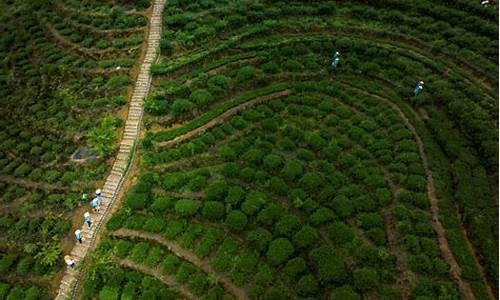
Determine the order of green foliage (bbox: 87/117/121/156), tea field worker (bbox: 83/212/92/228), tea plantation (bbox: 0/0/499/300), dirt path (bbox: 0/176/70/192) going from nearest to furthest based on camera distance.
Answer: tea plantation (bbox: 0/0/499/300), tea field worker (bbox: 83/212/92/228), dirt path (bbox: 0/176/70/192), green foliage (bbox: 87/117/121/156)

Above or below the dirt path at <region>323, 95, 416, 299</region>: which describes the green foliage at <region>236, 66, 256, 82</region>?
above

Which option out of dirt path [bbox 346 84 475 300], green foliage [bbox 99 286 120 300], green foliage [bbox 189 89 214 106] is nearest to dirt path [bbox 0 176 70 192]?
green foliage [bbox 99 286 120 300]

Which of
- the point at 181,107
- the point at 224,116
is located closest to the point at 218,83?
the point at 224,116

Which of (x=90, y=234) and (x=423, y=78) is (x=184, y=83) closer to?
(x=90, y=234)

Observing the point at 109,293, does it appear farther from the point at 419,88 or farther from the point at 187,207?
the point at 419,88

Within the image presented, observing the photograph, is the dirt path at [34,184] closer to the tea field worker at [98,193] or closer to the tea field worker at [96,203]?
the tea field worker at [98,193]

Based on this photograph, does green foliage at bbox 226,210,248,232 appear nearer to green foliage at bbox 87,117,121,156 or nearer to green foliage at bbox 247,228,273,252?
green foliage at bbox 247,228,273,252
